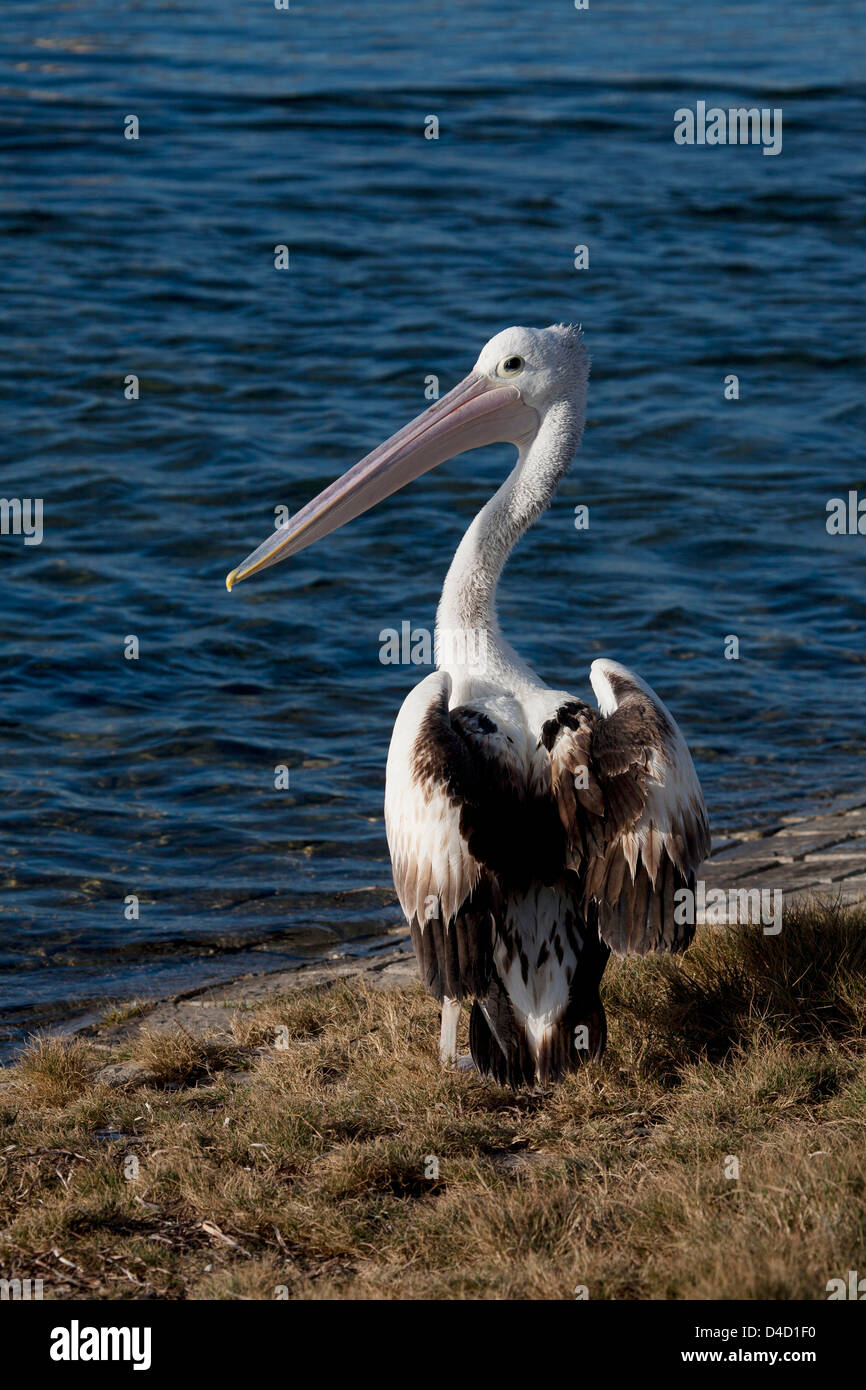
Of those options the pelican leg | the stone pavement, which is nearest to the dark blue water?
the stone pavement

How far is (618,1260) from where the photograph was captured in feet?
12.2

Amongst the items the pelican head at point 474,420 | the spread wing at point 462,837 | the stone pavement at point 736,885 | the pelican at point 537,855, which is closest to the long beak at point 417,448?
the pelican head at point 474,420

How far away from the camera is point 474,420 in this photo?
621 centimetres

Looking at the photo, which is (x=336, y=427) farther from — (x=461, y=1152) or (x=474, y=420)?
(x=461, y=1152)

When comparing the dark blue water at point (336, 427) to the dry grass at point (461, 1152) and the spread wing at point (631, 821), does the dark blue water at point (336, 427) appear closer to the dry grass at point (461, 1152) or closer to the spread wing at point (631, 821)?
Answer: the dry grass at point (461, 1152)

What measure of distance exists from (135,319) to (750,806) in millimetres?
8588

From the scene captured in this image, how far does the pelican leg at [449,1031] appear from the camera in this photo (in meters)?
5.14

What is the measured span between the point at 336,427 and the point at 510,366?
712 centimetres

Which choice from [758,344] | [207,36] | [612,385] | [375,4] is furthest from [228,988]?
[375,4]

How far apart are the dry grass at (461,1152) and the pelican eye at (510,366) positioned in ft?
7.18

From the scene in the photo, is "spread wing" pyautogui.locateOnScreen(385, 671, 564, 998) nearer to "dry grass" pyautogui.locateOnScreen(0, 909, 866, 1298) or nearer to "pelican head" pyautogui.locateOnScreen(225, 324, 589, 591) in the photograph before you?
"dry grass" pyautogui.locateOnScreen(0, 909, 866, 1298)

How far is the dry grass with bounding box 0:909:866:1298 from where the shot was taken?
12.4ft

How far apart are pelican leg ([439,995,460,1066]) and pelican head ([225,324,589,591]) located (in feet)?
5.96

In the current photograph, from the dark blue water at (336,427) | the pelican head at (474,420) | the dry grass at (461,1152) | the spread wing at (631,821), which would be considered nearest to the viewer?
the dry grass at (461,1152)
